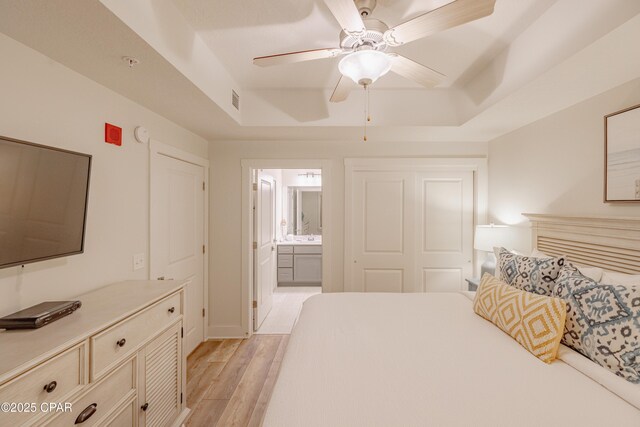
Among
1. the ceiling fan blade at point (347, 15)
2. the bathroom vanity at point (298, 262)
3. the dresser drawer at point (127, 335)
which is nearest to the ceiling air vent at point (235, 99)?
the ceiling fan blade at point (347, 15)

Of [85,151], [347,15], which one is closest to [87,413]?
[85,151]

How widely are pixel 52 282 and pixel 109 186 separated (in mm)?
684

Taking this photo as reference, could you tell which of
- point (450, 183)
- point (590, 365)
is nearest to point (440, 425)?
point (590, 365)

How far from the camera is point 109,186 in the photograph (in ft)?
6.22

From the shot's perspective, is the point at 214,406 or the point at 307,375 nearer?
the point at 307,375

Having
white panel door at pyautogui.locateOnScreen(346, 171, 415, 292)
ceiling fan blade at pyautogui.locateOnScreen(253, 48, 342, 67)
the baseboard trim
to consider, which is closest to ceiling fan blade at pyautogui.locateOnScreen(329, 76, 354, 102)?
ceiling fan blade at pyautogui.locateOnScreen(253, 48, 342, 67)

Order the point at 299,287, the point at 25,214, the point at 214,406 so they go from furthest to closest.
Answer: the point at 299,287 → the point at 214,406 → the point at 25,214

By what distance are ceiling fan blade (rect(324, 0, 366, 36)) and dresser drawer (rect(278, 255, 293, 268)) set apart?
4.40 metres

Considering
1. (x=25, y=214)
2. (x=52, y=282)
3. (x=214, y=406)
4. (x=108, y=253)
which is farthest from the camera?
(x=214, y=406)

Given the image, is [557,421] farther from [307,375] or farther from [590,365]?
[307,375]

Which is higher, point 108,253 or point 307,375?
point 108,253

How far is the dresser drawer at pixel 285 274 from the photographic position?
5367 mm

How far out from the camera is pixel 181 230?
109 inches

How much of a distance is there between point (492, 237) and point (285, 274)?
11.9 ft
